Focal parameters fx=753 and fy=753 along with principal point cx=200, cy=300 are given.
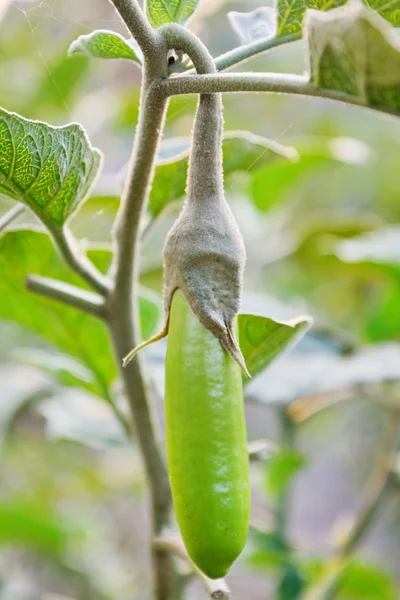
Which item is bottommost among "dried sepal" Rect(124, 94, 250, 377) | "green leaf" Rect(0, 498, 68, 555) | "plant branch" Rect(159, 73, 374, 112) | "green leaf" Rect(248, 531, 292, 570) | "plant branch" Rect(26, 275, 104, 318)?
"green leaf" Rect(0, 498, 68, 555)

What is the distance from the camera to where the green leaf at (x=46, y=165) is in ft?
1.13

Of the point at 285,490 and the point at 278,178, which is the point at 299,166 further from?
the point at 285,490

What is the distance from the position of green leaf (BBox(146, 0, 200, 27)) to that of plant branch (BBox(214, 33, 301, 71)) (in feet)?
0.09

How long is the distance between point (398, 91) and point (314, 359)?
502 millimetres

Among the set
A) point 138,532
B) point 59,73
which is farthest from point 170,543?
point 138,532

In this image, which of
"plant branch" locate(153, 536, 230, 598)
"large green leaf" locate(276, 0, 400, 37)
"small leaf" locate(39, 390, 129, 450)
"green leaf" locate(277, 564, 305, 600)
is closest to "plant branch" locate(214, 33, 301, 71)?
"large green leaf" locate(276, 0, 400, 37)

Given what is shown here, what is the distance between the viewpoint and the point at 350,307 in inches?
50.5

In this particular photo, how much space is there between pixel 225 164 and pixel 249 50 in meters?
0.17

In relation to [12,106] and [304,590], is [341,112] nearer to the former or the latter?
[12,106]

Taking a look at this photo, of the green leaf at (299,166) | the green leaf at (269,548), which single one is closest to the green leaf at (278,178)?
the green leaf at (299,166)

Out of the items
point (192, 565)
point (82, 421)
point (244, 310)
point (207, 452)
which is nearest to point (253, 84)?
point (207, 452)

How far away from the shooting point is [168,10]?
356mm

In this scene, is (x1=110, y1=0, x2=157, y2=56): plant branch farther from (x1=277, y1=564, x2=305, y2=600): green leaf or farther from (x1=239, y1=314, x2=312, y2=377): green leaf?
(x1=277, y1=564, x2=305, y2=600): green leaf

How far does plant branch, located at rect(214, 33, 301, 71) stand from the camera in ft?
1.16
